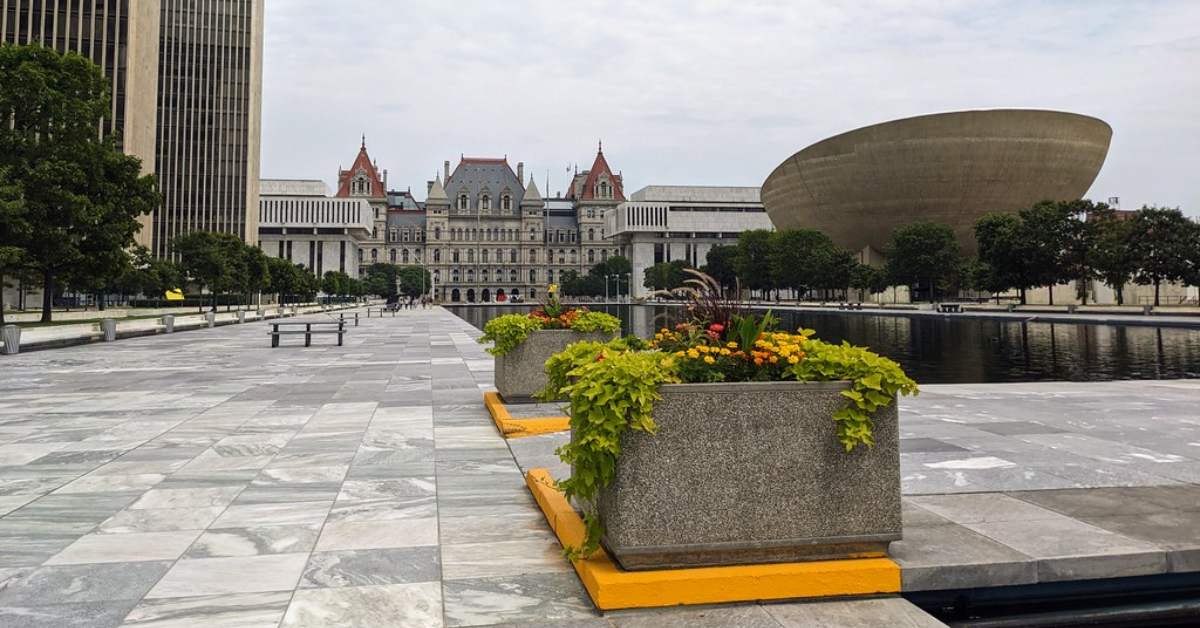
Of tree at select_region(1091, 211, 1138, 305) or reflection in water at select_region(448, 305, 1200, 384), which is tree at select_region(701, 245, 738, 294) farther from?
reflection in water at select_region(448, 305, 1200, 384)

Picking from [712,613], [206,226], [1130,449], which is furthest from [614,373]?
[206,226]

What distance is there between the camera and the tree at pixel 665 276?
122 m

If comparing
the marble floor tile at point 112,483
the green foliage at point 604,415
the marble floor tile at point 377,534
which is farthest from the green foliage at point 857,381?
the marble floor tile at point 112,483

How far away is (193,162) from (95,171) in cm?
8242

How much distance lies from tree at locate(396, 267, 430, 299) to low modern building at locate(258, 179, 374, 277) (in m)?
11.8

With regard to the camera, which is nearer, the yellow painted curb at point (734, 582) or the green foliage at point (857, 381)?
the yellow painted curb at point (734, 582)

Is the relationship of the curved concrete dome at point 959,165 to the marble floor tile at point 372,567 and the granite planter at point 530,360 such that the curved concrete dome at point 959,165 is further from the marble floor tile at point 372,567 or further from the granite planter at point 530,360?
the marble floor tile at point 372,567

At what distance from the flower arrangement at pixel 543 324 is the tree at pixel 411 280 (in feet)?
432

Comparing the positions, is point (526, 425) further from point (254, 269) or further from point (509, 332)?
point (254, 269)

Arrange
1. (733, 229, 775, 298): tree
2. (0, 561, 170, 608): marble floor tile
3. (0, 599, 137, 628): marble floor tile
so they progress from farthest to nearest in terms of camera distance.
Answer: (733, 229, 775, 298): tree < (0, 561, 170, 608): marble floor tile < (0, 599, 137, 628): marble floor tile

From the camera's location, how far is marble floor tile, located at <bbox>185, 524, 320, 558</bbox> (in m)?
4.44

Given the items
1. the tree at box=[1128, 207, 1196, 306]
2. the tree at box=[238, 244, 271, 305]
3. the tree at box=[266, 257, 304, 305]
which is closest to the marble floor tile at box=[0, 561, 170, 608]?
the tree at box=[1128, 207, 1196, 306]

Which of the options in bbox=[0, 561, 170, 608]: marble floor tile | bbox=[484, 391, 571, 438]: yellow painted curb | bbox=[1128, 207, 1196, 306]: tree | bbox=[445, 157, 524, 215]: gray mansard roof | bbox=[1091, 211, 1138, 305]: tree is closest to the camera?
bbox=[0, 561, 170, 608]: marble floor tile

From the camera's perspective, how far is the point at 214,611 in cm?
355
